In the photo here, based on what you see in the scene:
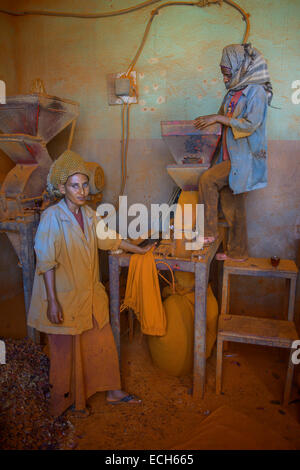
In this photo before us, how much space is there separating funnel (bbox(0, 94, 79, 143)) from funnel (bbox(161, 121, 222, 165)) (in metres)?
1.12

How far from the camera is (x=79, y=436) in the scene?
245 centimetres

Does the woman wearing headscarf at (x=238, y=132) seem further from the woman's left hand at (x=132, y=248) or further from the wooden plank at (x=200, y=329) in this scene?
the woman's left hand at (x=132, y=248)

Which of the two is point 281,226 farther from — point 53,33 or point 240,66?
point 53,33

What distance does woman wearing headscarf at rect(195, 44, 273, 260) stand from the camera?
2.86m

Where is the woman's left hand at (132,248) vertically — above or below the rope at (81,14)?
below

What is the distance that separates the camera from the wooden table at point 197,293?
261cm

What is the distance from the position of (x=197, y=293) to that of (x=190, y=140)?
132cm

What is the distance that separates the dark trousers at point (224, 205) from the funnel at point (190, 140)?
0.53 ft

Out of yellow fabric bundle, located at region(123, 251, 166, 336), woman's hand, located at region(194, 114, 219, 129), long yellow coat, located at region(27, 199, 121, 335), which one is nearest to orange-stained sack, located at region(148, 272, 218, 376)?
yellow fabric bundle, located at region(123, 251, 166, 336)

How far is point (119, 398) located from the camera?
Result: 2795mm

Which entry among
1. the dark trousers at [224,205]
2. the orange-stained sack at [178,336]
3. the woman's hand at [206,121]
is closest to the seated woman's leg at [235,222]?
the dark trousers at [224,205]

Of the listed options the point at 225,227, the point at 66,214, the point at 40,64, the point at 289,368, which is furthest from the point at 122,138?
the point at 289,368

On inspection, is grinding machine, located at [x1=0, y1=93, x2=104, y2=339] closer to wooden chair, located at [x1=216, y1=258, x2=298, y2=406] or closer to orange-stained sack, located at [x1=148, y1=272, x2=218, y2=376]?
orange-stained sack, located at [x1=148, y1=272, x2=218, y2=376]

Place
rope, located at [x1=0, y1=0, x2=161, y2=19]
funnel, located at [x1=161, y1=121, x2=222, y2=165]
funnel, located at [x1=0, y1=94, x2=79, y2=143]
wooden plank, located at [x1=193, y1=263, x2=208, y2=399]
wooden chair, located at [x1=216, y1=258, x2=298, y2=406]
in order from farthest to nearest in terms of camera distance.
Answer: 1. rope, located at [x1=0, y1=0, x2=161, y2=19]
2. funnel, located at [x1=0, y1=94, x2=79, y2=143]
3. funnel, located at [x1=161, y1=121, x2=222, y2=165]
4. wooden chair, located at [x1=216, y1=258, x2=298, y2=406]
5. wooden plank, located at [x1=193, y1=263, x2=208, y2=399]
